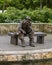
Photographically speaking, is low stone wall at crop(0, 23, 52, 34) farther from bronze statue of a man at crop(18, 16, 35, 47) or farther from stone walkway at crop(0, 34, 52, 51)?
bronze statue of a man at crop(18, 16, 35, 47)

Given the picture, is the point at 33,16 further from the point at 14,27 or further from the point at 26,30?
the point at 26,30

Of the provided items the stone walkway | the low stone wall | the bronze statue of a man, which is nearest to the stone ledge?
the stone walkway

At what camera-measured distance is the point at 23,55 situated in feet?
24.8

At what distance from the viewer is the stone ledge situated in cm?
748

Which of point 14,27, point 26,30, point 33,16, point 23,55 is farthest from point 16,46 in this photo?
point 33,16

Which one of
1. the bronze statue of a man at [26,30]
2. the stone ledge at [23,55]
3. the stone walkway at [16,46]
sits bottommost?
the stone walkway at [16,46]

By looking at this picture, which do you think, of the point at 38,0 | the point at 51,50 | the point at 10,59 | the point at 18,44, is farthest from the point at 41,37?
the point at 38,0

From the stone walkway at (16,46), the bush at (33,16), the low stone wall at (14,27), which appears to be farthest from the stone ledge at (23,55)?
the bush at (33,16)

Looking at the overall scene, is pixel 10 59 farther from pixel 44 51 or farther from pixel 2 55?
pixel 44 51

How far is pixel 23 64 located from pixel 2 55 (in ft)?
2.02

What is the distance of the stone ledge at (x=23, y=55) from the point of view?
7.48 meters

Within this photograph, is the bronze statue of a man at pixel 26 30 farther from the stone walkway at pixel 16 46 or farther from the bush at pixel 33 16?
the bush at pixel 33 16

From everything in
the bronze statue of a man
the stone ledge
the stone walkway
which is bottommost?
the stone walkway

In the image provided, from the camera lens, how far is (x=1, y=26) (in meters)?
11.5
